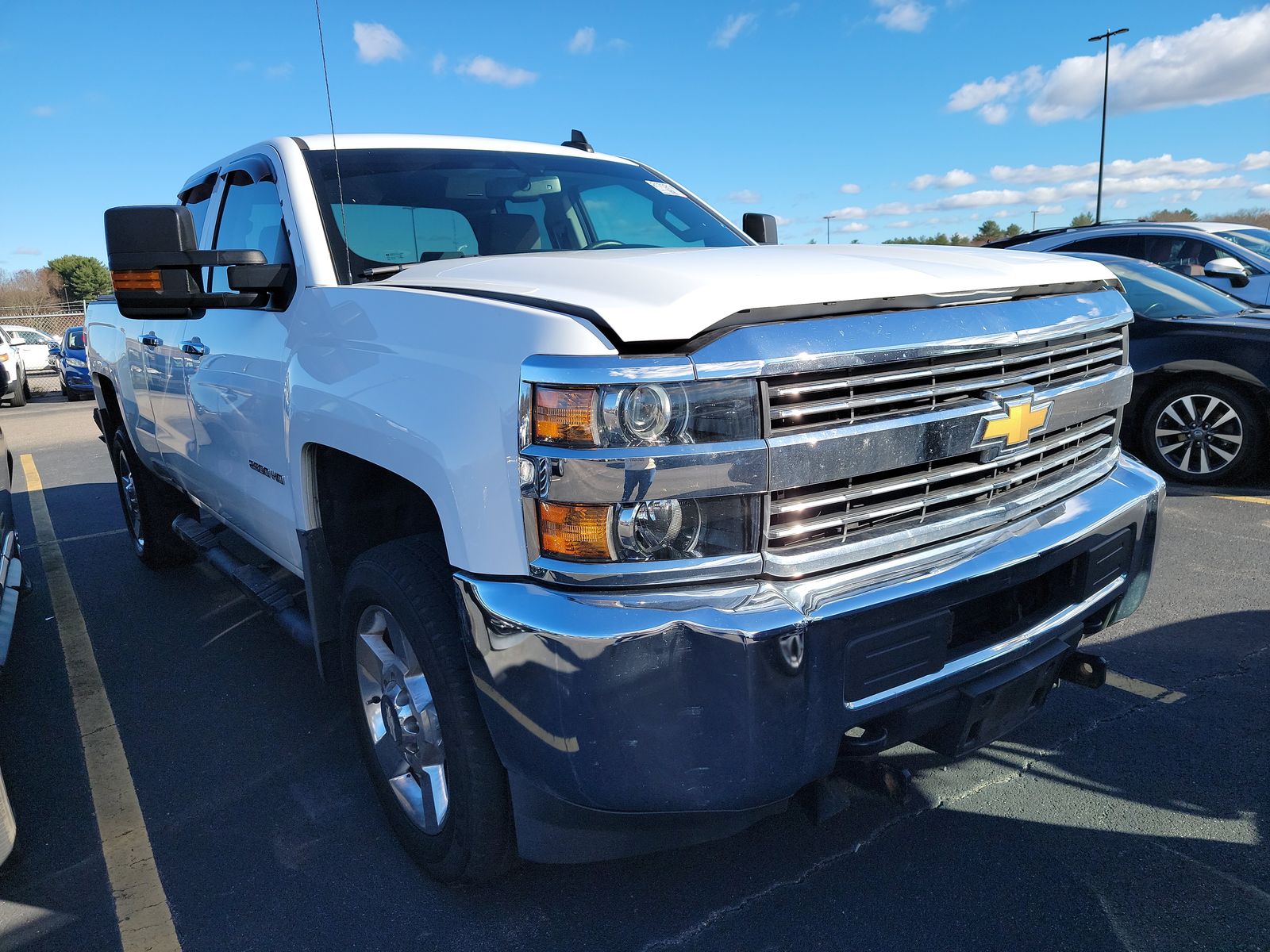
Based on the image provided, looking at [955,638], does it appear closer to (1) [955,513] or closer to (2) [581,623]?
(1) [955,513]

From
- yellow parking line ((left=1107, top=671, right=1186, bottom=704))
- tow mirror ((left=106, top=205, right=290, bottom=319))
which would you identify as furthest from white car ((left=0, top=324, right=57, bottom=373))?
yellow parking line ((left=1107, top=671, right=1186, bottom=704))

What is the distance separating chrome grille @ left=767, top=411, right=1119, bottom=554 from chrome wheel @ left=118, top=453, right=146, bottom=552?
480cm

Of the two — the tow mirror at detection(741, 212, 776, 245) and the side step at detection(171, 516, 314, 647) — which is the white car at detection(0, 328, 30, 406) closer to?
the side step at detection(171, 516, 314, 647)

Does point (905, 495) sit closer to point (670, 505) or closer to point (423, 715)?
point (670, 505)

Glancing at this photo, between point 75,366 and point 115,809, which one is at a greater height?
point 75,366

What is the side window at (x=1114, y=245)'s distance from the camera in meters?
8.99

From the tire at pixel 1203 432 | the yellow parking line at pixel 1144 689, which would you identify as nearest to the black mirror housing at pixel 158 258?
the yellow parking line at pixel 1144 689

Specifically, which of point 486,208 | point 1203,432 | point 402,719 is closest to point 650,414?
point 402,719

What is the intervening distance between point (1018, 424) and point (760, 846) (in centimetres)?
133

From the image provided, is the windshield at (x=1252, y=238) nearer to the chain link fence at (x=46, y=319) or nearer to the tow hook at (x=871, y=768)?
the tow hook at (x=871, y=768)

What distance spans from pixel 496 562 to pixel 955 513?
1043 mm

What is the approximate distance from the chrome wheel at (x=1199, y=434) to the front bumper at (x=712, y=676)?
5.13 meters

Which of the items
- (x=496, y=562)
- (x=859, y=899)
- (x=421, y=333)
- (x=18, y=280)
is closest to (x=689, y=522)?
(x=496, y=562)

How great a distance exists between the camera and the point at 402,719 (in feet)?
7.96
